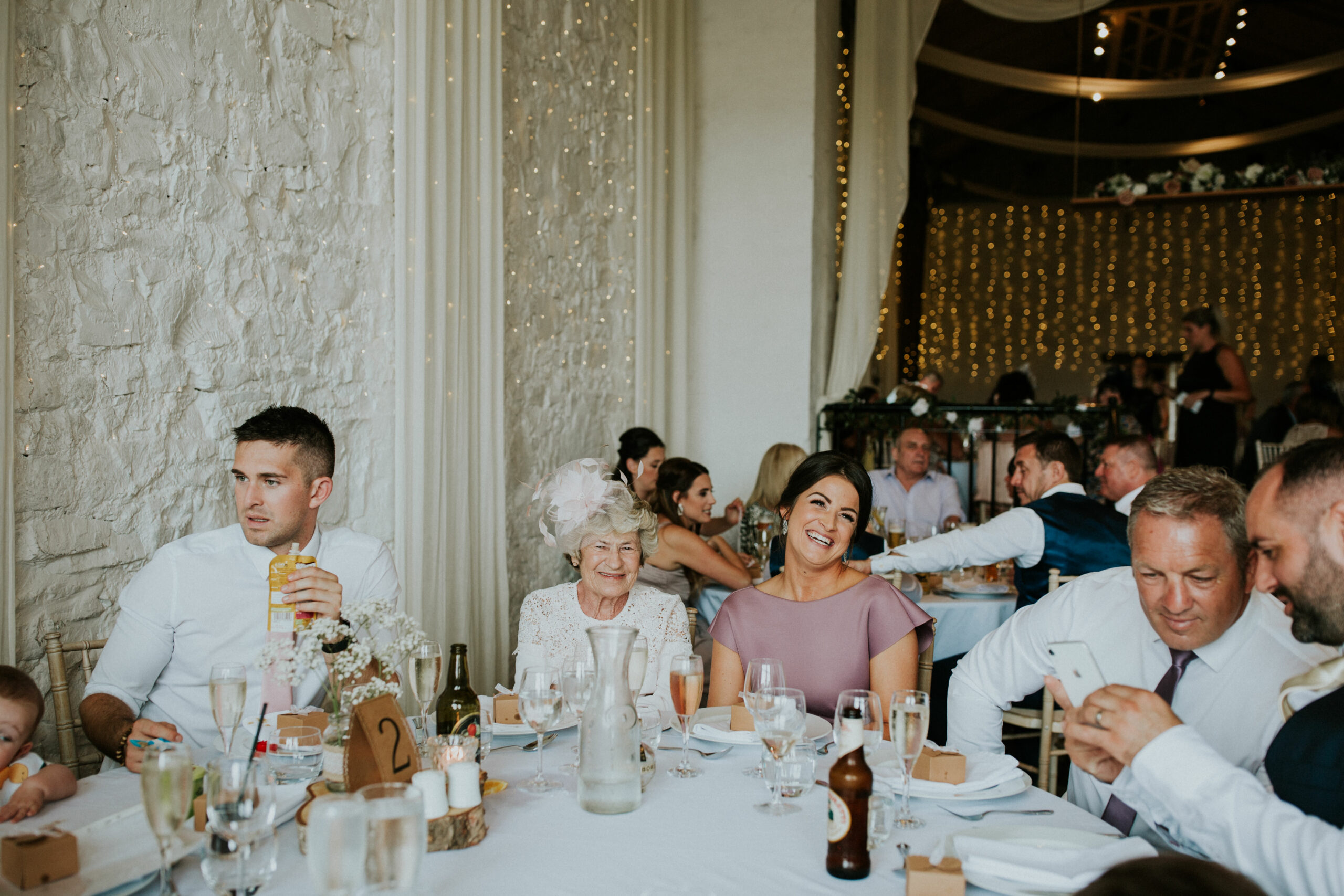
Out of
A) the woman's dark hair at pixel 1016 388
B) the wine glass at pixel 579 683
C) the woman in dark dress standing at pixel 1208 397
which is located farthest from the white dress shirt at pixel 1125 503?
the woman's dark hair at pixel 1016 388

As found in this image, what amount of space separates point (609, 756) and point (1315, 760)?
40.7 inches

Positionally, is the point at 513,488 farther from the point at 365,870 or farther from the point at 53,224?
the point at 365,870

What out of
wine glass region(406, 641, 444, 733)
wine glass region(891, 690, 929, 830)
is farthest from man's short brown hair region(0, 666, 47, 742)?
wine glass region(891, 690, 929, 830)

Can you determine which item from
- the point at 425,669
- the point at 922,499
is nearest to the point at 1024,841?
the point at 425,669

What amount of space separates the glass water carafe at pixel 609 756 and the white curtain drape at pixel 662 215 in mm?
3973

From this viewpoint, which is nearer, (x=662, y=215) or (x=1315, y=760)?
(x=1315, y=760)

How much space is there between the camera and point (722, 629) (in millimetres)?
2658

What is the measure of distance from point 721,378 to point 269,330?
3.54 m

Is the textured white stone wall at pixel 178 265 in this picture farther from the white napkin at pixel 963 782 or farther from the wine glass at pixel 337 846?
the white napkin at pixel 963 782

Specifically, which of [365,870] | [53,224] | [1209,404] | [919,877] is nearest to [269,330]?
[53,224]

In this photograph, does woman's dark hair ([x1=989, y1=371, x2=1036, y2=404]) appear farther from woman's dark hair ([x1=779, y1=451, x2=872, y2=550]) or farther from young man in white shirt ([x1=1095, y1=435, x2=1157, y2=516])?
woman's dark hair ([x1=779, y1=451, x2=872, y2=550])

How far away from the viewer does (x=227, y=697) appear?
1589 mm

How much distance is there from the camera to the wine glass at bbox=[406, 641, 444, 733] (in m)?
1.70

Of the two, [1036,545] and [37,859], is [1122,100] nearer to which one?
[1036,545]
